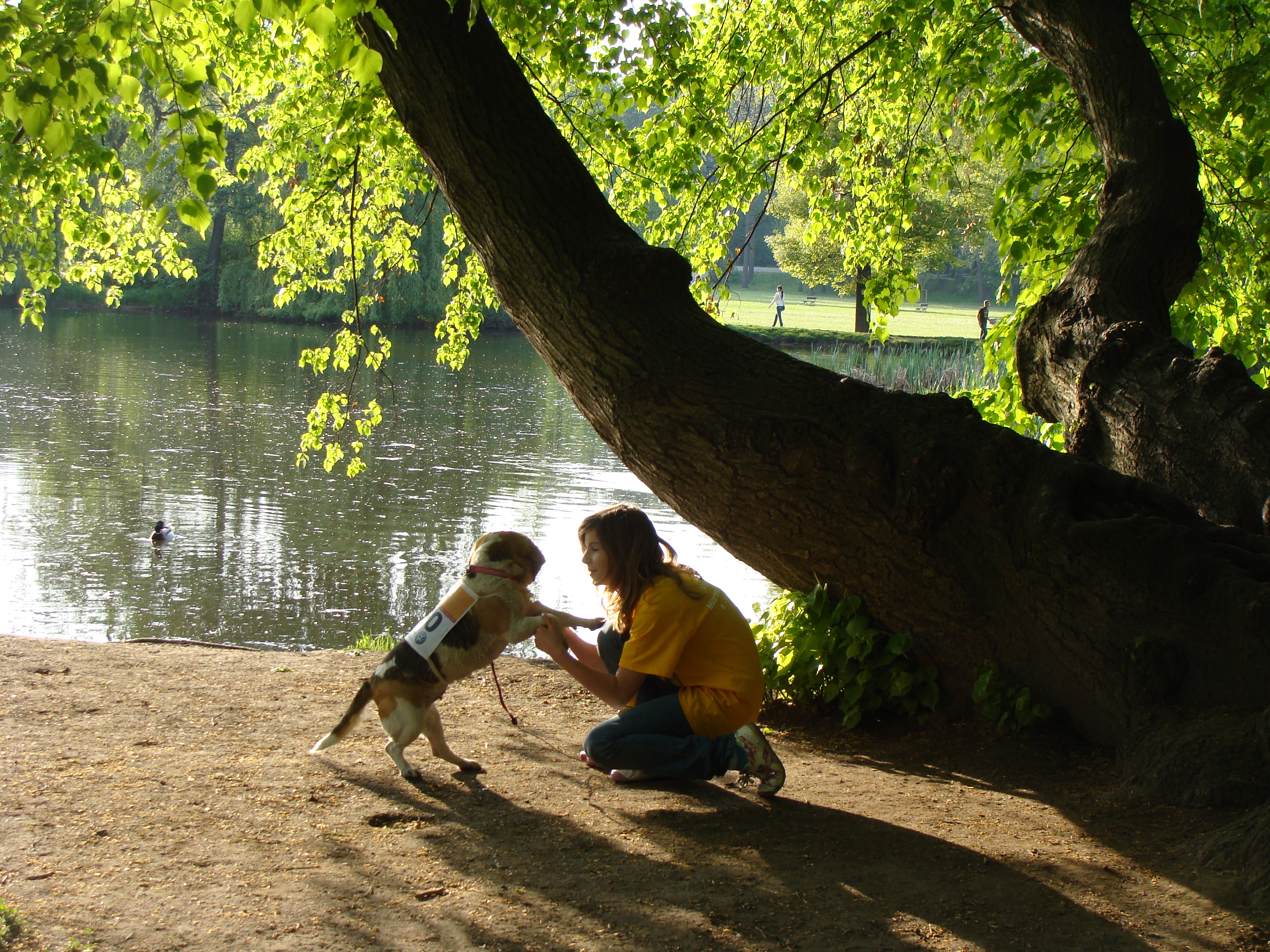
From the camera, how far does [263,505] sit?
15.1 m

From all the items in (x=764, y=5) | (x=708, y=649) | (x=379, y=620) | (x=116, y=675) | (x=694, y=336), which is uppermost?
(x=764, y=5)

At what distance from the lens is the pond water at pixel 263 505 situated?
11.0 metres

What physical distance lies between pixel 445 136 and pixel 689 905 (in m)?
3.84

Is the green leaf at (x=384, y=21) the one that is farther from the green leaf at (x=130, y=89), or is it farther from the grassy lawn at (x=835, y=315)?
the grassy lawn at (x=835, y=315)

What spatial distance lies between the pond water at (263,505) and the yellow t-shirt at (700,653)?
6.55m

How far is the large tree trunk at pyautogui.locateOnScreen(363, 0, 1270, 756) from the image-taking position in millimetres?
4297

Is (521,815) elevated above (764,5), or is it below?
below

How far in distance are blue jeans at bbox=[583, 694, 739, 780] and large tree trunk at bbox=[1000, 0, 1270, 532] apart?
2.65m

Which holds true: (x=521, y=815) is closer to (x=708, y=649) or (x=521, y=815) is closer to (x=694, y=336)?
(x=708, y=649)

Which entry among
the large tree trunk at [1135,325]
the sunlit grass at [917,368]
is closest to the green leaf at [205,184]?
the large tree trunk at [1135,325]

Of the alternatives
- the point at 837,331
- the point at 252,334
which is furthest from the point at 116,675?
the point at 837,331

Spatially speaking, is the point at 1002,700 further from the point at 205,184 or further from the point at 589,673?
the point at 205,184

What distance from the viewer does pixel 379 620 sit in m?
10.8

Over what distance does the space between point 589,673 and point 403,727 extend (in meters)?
0.72
